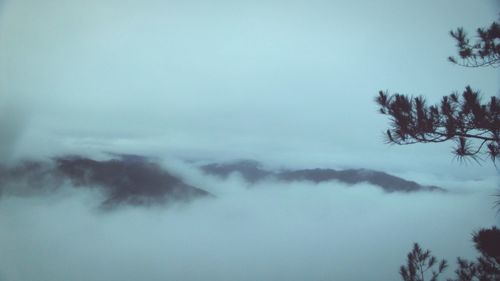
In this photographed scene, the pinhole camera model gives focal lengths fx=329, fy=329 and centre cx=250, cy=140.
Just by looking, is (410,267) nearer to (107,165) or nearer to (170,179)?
(107,165)

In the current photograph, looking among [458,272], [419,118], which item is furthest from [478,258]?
[419,118]

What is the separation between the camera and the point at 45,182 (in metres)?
17.8

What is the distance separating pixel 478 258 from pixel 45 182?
19.7 m

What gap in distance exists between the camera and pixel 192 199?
29.8m

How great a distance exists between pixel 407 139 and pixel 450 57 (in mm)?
1157

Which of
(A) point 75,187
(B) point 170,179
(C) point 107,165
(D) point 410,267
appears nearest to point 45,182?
(A) point 75,187

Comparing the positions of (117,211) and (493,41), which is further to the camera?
(117,211)

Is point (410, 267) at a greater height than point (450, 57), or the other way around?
point (450, 57)

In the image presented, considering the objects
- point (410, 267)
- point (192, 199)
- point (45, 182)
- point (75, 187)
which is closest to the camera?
point (410, 267)

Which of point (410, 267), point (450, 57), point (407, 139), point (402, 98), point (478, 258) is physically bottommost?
point (410, 267)

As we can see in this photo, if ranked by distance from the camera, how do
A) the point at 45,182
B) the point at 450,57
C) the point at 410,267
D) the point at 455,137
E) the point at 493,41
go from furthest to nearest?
the point at 45,182 → the point at 410,267 → the point at 450,57 → the point at 493,41 → the point at 455,137

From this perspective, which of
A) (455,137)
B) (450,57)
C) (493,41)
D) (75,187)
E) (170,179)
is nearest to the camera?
(455,137)

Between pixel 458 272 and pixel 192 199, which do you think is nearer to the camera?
pixel 458 272

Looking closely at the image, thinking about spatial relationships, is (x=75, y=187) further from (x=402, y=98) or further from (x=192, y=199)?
(x=402, y=98)
